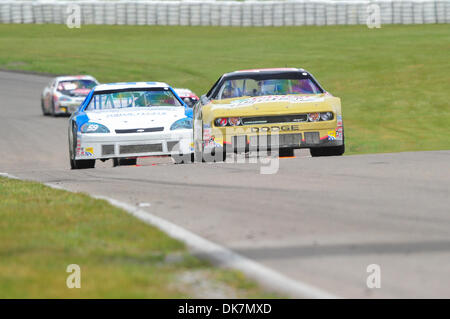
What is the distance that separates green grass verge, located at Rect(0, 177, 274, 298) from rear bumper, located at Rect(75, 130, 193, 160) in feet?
16.3

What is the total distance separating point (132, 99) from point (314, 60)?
918 inches

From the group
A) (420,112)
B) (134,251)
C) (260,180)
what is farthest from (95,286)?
(420,112)

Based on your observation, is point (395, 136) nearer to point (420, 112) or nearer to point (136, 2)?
point (420, 112)

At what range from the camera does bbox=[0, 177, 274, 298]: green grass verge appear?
199 inches

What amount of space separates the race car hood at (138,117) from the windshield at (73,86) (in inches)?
527

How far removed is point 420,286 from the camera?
5250 mm

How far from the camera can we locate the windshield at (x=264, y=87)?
46.3ft

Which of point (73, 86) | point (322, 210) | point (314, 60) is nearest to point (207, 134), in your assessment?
point (322, 210)

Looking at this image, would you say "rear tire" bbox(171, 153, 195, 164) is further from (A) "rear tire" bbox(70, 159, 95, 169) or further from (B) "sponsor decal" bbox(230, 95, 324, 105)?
(A) "rear tire" bbox(70, 159, 95, 169)

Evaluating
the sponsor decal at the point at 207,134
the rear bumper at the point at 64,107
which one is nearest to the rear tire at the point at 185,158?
the sponsor decal at the point at 207,134

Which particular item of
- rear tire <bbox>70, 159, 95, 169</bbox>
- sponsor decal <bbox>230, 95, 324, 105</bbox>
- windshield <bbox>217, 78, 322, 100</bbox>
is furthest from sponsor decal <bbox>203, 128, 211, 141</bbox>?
rear tire <bbox>70, 159, 95, 169</bbox>

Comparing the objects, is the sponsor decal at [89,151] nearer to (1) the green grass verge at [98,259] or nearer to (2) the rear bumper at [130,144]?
(2) the rear bumper at [130,144]

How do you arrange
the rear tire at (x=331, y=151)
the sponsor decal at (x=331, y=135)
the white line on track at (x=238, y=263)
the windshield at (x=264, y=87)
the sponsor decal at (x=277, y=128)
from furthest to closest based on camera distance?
→ 1. the windshield at (x=264, y=87)
2. the rear tire at (x=331, y=151)
3. the sponsor decal at (x=331, y=135)
4. the sponsor decal at (x=277, y=128)
5. the white line on track at (x=238, y=263)
